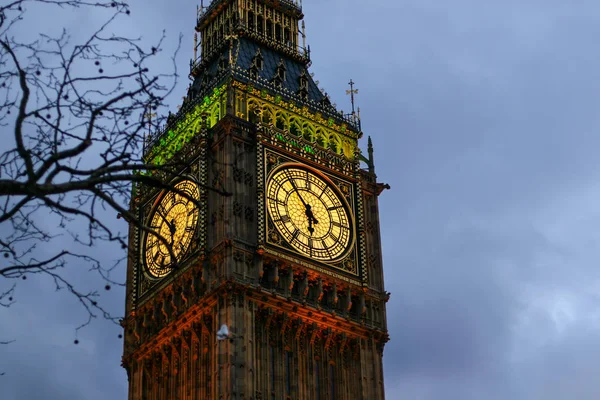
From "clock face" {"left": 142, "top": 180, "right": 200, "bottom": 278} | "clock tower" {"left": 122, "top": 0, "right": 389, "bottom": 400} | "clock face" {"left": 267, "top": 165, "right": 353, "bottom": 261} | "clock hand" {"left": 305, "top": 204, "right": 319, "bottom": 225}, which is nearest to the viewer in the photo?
"clock tower" {"left": 122, "top": 0, "right": 389, "bottom": 400}

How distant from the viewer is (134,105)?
20594mm

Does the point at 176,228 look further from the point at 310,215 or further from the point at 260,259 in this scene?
the point at 310,215

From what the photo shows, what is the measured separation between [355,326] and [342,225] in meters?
6.01

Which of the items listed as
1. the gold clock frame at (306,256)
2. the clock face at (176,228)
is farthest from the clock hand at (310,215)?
the clock face at (176,228)

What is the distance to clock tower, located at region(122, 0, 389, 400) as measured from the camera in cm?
6044

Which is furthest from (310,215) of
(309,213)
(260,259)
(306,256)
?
(260,259)

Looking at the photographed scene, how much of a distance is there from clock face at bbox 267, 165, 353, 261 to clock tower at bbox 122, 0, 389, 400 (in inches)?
3.1

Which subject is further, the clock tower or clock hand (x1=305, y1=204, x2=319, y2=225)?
clock hand (x1=305, y1=204, x2=319, y2=225)

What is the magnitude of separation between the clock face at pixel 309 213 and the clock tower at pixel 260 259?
78 millimetres

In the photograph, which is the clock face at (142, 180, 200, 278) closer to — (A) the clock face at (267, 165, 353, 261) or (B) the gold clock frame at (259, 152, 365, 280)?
(B) the gold clock frame at (259, 152, 365, 280)

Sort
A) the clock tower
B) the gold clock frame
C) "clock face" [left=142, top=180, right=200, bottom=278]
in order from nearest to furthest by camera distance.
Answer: the clock tower
the gold clock frame
"clock face" [left=142, top=180, right=200, bottom=278]

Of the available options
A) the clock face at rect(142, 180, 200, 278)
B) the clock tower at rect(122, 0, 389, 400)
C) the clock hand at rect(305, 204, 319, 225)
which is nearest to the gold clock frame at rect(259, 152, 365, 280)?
the clock tower at rect(122, 0, 389, 400)

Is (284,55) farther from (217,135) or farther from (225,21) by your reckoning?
(217,135)

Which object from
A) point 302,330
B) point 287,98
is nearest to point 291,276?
point 302,330
